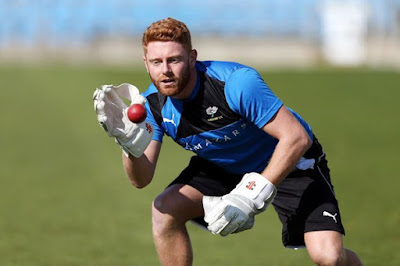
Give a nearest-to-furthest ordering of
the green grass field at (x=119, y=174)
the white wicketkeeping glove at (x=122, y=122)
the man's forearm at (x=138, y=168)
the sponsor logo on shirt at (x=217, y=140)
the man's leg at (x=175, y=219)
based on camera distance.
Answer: the white wicketkeeping glove at (x=122, y=122) < the sponsor logo on shirt at (x=217, y=140) < the man's forearm at (x=138, y=168) < the man's leg at (x=175, y=219) < the green grass field at (x=119, y=174)

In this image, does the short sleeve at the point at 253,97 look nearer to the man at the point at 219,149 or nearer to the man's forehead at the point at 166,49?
the man at the point at 219,149

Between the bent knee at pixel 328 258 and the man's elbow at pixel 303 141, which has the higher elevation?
the man's elbow at pixel 303 141

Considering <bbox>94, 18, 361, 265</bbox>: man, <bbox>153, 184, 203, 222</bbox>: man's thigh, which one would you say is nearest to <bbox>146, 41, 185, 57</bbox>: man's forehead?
<bbox>94, 18, 361, 265</bbox>: man

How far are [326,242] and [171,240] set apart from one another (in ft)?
3.65

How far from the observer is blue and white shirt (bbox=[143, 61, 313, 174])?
5605 mm

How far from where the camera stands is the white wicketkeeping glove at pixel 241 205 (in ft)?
18.2

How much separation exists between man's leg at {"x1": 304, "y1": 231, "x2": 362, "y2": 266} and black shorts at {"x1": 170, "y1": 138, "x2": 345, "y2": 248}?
0.05m

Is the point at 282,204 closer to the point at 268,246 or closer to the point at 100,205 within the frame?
the point at 268,246

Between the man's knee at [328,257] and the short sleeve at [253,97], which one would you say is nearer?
the short sleeve at [253,97]

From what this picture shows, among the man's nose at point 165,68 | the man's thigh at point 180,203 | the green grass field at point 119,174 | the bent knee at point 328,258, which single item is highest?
the man's nose at point 165,68

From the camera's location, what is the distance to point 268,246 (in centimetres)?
940

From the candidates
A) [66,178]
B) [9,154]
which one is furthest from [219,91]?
[9,154]

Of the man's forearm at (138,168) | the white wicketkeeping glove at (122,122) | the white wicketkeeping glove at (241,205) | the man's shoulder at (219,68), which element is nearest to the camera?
the white wicketkeeping glove at (241,205)

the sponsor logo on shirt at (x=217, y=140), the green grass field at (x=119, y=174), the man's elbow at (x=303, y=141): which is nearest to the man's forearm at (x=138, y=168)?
the sponsor logo on shirt at (x=217, y=140)
